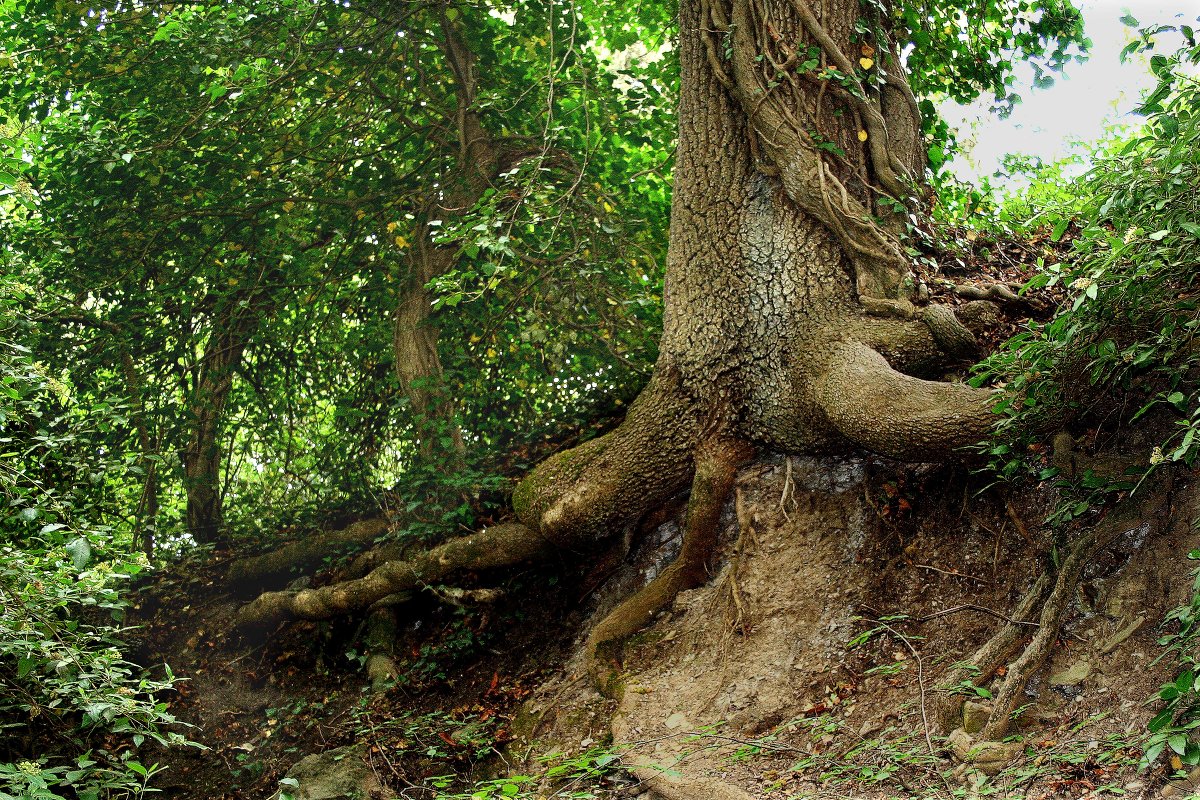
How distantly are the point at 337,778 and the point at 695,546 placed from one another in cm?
255

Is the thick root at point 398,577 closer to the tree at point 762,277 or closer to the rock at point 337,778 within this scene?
the tree at point 762,277

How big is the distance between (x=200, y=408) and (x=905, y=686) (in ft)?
22.3

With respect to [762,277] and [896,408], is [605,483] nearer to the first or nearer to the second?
[762,277]

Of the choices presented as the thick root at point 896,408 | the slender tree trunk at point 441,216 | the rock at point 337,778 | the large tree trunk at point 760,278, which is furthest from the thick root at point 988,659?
the slender tree trunk at point 441,216

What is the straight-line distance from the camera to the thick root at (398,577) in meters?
6.24

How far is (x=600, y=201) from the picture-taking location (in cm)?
753

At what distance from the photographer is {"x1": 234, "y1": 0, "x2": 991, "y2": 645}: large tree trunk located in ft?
16.9

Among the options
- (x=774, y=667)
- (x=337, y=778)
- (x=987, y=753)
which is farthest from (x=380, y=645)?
(x=987, y=753)

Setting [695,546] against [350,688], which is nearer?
[695,546]

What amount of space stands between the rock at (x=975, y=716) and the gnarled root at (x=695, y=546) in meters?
2.01

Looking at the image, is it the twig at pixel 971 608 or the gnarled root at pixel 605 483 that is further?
the gnarled root at pixel 605 483

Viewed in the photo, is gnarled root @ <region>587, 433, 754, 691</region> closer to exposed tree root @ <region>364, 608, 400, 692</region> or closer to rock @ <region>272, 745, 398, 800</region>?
rock @ <region>272, 745, 398, 800</region>

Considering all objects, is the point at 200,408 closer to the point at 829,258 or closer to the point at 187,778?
the point at 187,778

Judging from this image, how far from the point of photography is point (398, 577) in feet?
21.9
